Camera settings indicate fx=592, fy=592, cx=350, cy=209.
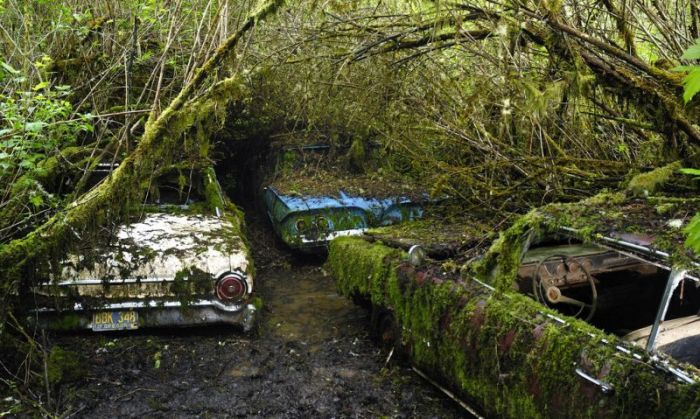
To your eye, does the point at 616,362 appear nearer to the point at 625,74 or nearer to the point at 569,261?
the point at 569,261

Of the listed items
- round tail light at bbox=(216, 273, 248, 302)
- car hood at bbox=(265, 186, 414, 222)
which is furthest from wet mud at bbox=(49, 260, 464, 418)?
car hood at bbox=(265, 186, 414, 222)

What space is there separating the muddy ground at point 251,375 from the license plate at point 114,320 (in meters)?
0.26

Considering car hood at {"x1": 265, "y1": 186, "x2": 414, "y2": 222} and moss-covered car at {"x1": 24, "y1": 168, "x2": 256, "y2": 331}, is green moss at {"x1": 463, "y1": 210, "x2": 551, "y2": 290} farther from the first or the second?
car hood at {"x1": 265, "y1": 186, "x2": 414, "y2": 222}

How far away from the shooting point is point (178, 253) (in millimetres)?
5254

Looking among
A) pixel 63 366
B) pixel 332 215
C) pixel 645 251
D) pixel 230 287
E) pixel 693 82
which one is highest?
pixel 693 82

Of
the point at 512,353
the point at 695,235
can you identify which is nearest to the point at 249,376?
the point at 512,353

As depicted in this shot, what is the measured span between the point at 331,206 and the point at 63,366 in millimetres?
4091

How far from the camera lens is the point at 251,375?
498 centimetres

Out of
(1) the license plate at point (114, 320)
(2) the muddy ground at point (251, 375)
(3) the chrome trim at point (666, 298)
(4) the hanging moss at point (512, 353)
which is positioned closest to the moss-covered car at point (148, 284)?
(1) the license plate at point (114, 320)

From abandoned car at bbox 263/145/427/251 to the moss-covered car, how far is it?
227 cm

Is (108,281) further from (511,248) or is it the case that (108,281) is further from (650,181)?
(650,181)

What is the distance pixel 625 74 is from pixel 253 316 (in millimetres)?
3609

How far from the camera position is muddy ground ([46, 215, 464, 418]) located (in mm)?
4398

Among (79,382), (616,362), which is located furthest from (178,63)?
(616,362)
